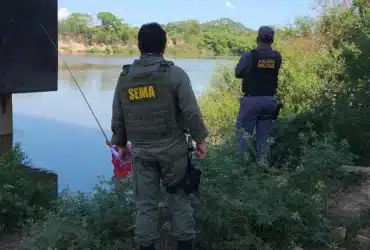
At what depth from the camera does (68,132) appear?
1245 cm

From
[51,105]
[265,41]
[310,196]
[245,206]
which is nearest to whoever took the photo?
[245,206]

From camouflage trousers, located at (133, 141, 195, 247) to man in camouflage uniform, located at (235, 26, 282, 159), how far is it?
227 centimetres

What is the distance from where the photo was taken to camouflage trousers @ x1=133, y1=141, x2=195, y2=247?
138 inches

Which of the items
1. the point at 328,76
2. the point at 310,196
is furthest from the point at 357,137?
the point at 328,76

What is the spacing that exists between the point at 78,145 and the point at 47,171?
211 centimetres

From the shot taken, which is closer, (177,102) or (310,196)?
(177,102)

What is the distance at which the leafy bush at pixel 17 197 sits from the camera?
5.39 m

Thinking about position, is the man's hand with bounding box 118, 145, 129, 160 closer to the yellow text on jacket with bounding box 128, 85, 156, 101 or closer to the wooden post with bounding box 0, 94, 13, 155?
the yellow text on jacket with bounding box 128, 85, 156, 101

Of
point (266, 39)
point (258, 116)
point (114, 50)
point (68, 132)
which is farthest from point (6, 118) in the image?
point (114, 50)

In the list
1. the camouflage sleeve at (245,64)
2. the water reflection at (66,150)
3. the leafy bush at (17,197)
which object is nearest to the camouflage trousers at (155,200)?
the leafy bush at (17,197)

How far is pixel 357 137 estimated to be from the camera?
21.4 ft

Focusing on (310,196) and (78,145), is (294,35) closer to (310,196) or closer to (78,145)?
(78,145)

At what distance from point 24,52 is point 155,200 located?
28.3 feet

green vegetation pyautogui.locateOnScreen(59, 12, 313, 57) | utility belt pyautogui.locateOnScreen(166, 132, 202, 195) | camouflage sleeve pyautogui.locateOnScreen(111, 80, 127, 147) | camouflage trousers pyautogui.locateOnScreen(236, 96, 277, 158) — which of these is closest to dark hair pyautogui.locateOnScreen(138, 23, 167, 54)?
camouflage sleeve pyautogui.locateOnScreen(111, 80, 127, 147)
